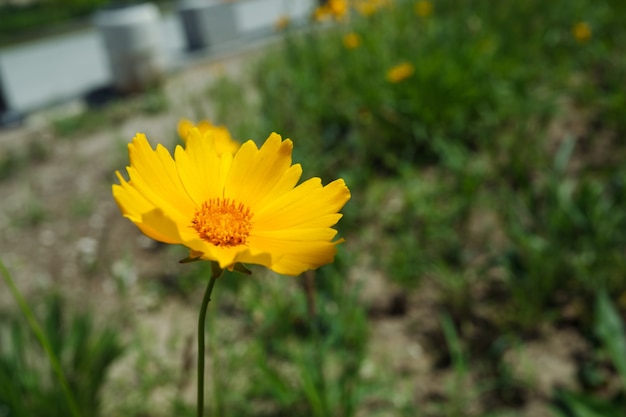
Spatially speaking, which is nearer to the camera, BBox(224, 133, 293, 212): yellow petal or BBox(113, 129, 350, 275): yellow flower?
BBox(113, 129, 350, 275): yellow flower

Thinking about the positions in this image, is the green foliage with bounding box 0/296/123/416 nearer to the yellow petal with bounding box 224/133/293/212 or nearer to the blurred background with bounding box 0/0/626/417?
the blurred background with bounding box 0/0/626/417

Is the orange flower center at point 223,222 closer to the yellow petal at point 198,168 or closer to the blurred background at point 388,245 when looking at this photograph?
the yellow petal at point 198,168

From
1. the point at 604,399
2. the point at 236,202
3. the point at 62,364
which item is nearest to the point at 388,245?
the point at 604,399

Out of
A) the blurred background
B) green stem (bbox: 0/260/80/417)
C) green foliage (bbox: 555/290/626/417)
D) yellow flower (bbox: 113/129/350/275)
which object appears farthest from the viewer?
the blurred background

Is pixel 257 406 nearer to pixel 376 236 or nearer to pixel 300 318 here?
pixel 300 318

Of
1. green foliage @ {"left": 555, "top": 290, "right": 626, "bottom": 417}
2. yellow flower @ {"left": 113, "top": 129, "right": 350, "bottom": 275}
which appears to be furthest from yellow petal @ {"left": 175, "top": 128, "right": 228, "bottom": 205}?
green foliage @ {"left": 555, "top": 290, "right": 626, "bottom": 417}

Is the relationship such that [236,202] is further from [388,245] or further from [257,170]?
[388,245]

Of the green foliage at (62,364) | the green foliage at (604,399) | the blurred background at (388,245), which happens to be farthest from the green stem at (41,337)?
the green foliage at (604,399)

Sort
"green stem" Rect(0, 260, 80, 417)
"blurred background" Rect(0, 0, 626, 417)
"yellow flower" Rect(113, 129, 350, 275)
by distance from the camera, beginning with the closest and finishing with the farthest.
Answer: "yellow flower" Rect(113, 129, 350, 275), "green stem" Rect(0, 260, 80, 417), "blurred background" Rect(0, 0, 626, 417)
